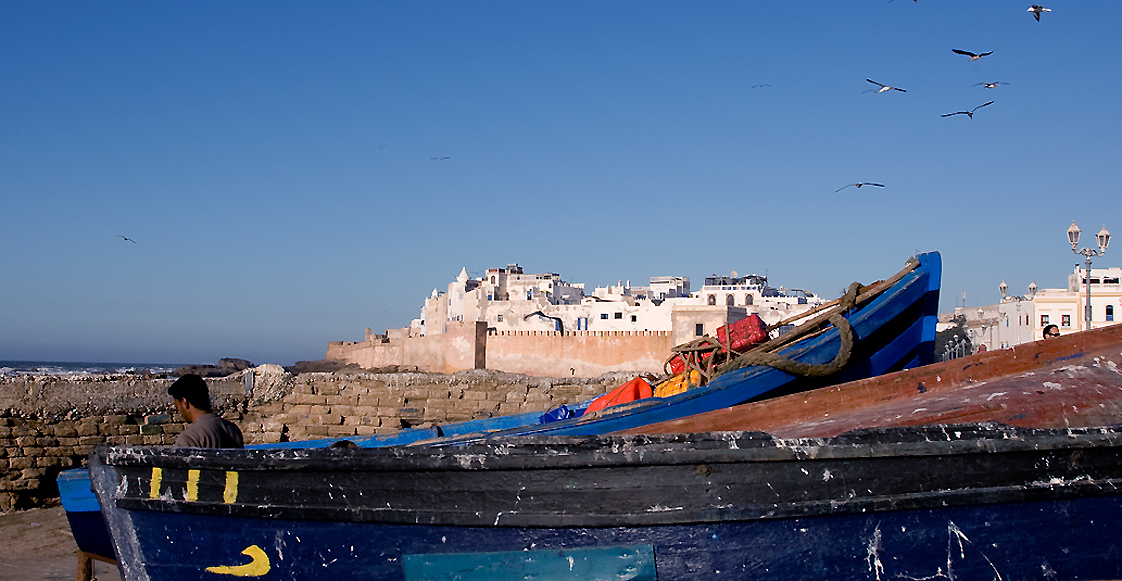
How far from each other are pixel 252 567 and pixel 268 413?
8.95 metres

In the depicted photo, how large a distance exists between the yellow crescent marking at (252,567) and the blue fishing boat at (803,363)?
793 mm

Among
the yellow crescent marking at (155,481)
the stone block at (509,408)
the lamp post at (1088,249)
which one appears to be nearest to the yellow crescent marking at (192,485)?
the yellow crescent marking at (155,481)

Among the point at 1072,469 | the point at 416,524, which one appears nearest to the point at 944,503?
the point at 1072,469

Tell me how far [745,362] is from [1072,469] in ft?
6.90

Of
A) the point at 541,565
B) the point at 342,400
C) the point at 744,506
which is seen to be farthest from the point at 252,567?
the point at 342,400

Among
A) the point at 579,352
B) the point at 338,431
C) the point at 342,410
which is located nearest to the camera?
the point at 338,431

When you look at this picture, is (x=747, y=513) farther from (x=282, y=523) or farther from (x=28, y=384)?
(x=28, y=384)

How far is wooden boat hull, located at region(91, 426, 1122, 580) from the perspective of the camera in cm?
300

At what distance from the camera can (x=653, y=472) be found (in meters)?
3.00

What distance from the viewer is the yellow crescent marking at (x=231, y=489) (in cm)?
332

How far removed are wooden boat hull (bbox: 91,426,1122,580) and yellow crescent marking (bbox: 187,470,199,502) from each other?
624 mm

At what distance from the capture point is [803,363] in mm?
4879

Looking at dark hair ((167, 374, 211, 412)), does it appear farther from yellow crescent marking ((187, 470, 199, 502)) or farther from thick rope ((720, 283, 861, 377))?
thick rope ((720, 283, 861, 377))

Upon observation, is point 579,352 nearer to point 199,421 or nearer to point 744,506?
point 199,421
